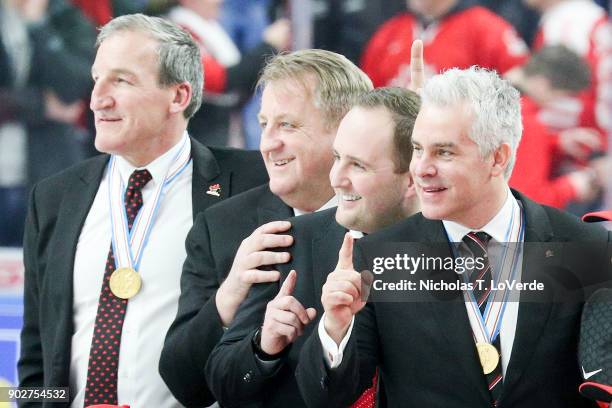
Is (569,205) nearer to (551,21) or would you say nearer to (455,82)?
(551,21)

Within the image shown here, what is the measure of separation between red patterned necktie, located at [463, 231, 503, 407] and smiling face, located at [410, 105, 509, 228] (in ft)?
0.17

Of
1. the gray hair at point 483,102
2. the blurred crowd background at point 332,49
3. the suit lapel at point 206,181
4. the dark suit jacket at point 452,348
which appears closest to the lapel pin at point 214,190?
the suit lapel at point 206,181

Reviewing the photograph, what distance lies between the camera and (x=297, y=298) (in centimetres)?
281

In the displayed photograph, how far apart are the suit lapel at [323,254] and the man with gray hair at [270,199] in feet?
0.42

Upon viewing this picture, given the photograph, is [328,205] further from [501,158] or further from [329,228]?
[501,158]

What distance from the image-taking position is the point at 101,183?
3455mm

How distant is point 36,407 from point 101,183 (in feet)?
2.36

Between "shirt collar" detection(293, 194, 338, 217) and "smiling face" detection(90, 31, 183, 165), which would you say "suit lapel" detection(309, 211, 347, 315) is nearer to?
"shirt collar" detection(293, 194, 338, 217)

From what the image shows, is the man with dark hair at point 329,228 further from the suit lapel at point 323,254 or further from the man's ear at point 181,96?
the man's ear at point 181,96

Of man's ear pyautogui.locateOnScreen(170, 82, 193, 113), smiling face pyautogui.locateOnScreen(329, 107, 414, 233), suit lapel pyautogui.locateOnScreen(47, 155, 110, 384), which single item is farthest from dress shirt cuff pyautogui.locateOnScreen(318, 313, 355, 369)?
man's ear pyautogui.locateOnScreen(170, 82, 193, 113)

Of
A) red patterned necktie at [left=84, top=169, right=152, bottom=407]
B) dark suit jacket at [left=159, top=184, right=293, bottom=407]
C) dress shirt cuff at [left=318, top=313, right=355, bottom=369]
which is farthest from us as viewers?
red patterned necktie at [left=84, top=169, right=152, bottom=407]

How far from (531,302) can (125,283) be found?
1.26m

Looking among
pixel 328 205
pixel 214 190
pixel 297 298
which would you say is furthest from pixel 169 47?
pixel 297 298

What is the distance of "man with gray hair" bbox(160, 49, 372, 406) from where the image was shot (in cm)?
293
